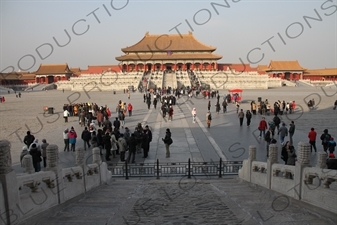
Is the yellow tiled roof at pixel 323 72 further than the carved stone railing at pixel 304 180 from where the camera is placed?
Yes

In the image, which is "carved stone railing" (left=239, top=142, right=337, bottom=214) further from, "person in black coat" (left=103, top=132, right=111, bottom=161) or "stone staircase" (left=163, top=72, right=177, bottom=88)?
"stone staircase" (left=163, top=72, right=177, bottom=88)

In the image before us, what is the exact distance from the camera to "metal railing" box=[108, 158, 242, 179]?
331 inches

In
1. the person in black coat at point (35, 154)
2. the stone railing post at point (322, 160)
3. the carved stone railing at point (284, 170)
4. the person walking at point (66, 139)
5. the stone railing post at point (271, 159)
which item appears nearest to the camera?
the stone railing post at point (322, 160)

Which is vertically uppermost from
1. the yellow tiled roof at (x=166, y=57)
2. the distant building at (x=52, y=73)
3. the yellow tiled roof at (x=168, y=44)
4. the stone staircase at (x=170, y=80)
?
the yellow tiled roof at (x=168, y=44)

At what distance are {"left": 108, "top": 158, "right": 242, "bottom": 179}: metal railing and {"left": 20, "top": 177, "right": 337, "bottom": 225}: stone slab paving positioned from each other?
46.9 inches

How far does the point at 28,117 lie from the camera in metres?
19.7

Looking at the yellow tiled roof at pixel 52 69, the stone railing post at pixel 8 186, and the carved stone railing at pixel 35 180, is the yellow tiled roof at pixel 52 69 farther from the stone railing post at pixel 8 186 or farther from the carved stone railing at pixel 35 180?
the stone railing post at pixel 8 186

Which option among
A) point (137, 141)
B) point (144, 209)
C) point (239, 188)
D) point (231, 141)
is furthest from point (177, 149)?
point (144, 209)

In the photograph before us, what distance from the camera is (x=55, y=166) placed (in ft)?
17.4

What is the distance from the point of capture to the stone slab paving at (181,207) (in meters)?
4.64

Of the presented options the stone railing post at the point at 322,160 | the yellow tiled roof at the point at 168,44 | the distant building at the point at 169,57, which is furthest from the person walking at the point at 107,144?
the yellow tiled roof at the point at 168,44

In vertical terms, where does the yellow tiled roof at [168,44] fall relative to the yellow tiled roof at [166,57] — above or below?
above

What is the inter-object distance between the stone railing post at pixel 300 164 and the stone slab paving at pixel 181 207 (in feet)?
0.78

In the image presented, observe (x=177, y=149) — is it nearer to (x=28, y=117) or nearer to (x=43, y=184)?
(x=43, y=184)
